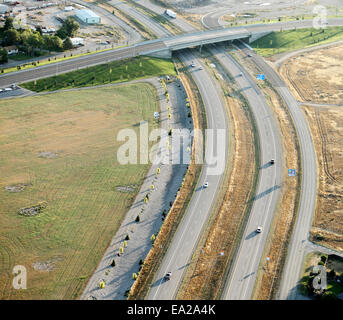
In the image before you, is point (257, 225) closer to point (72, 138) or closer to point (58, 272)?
point (58, 272)

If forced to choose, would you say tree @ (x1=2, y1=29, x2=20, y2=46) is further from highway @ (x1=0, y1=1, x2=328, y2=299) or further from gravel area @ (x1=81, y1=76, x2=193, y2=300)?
gravel area @ (x1=81, y1=76, x2=193, y2=300)

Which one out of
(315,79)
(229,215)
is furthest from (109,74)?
(229,215)

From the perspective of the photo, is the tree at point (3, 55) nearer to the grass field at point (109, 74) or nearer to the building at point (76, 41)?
the grass field at point (109, 74)

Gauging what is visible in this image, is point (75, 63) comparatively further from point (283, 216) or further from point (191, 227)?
point (283, 216)

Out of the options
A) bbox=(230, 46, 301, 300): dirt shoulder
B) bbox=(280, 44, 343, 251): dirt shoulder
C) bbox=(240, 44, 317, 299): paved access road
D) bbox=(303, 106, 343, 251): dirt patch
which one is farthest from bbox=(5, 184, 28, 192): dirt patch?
bbox=(303, 106, 343, 251): dirt patch

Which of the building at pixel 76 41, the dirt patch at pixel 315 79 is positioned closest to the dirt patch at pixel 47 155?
the building at pixel 76 41

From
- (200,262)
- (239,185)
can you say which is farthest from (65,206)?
(239,185)
